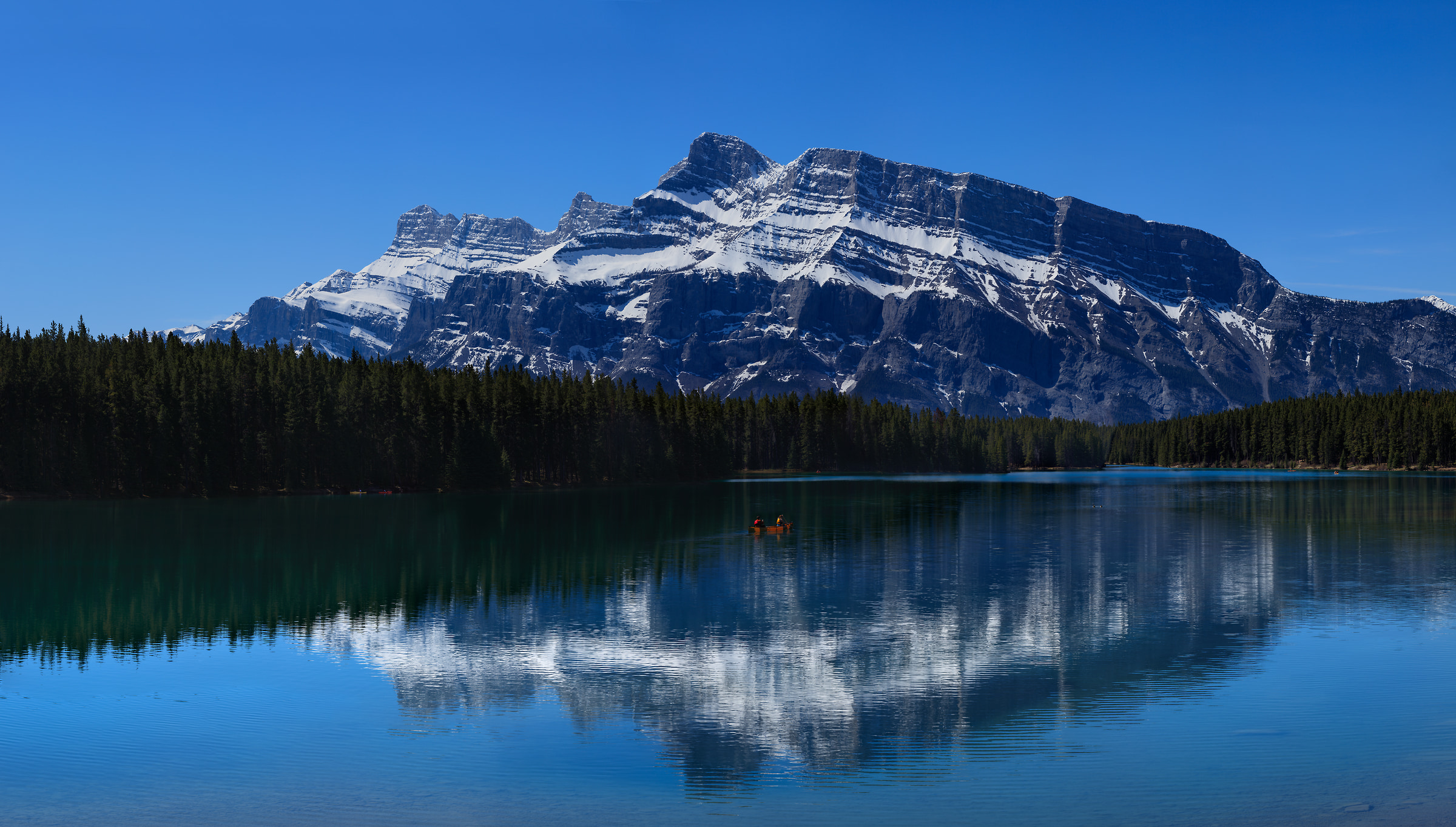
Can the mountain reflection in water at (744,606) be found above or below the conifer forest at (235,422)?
below

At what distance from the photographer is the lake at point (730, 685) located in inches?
871

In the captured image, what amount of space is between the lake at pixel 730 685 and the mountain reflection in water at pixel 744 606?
0.24 metres

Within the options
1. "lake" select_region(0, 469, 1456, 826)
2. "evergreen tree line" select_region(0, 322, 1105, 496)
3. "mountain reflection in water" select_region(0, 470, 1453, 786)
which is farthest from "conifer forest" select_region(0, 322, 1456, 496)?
"lake" select_region(0, 469, 1456, 826)

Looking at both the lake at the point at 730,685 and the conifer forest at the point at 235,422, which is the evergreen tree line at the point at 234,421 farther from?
the lake at the point at 730,685

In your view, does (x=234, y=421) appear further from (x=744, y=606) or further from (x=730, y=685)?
(x=730, y=685)

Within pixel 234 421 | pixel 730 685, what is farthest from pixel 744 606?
pixel 234 421

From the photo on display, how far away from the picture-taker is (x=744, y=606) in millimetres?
49125

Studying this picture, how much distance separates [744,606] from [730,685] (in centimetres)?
1659

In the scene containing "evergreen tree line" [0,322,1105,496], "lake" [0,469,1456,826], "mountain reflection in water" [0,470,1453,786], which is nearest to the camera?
"lake" [0,469,1456,826]

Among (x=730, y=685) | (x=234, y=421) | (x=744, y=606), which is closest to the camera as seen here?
(x=730, y=685)

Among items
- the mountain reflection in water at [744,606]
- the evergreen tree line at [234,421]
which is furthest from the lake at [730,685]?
the evergreen tree line at [234,421]

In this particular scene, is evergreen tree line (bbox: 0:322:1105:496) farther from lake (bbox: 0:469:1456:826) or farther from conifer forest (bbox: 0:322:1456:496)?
lake (bbox: 0:469:1456:826)

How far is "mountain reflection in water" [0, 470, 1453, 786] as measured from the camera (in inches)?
1181

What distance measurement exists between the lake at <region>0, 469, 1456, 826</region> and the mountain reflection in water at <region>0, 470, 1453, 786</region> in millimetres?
244
